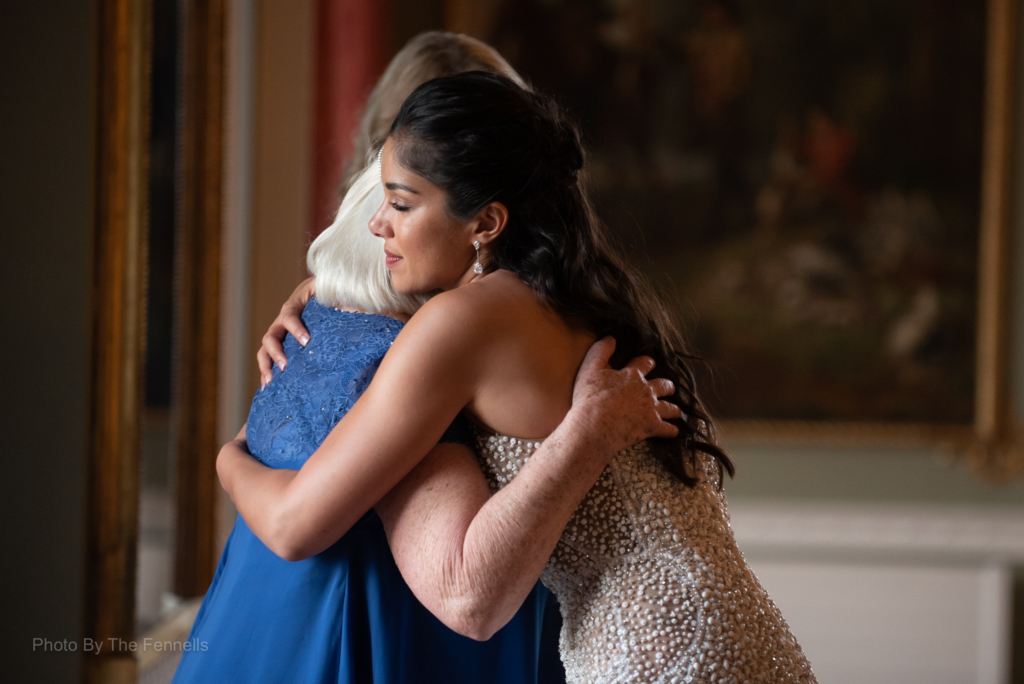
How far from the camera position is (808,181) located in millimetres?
4641

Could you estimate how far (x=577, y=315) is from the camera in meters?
1.41

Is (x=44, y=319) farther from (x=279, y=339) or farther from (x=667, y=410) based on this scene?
(x=667, y=410)

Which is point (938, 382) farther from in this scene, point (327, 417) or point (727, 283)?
point (327, 417)

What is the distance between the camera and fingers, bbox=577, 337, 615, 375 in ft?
4.52

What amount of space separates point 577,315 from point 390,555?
0.52 metres

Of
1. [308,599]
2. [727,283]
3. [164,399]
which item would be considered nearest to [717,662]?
[308,599]

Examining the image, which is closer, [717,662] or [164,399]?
[717,662]

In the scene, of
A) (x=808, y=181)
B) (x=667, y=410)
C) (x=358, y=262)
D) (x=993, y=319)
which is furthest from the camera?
(x=808, y=181)

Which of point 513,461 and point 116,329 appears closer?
point 513,461

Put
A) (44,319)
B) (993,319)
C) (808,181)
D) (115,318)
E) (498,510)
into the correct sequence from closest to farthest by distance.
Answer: (498,510)
(44,319)
(115,318)
(993,319)
(808,181)

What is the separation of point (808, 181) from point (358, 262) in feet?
12.1

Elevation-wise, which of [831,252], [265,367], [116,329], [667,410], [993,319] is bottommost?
[993,319]

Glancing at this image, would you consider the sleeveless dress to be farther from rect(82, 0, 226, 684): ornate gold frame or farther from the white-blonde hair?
→ rect(82, 0, 226, 684): ornate gold frame

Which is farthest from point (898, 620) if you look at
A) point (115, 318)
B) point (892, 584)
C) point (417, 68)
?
point (115, 318)
